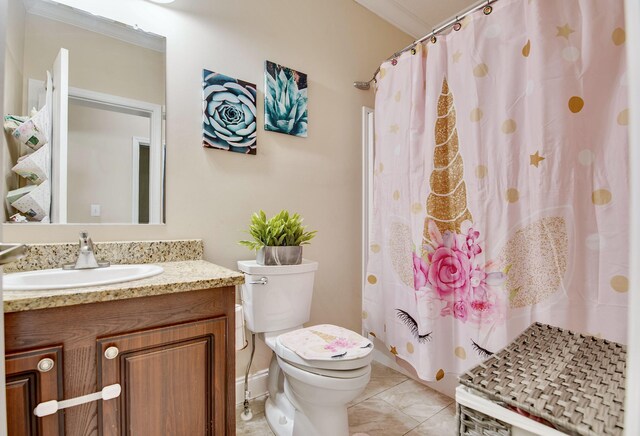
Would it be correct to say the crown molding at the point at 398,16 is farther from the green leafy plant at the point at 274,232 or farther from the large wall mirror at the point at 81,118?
the green leafy plant at the point at 274,232

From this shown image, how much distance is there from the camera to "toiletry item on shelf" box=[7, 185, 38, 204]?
1.16 meters

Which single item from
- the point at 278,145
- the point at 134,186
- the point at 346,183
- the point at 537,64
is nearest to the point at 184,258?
the point at 134,186

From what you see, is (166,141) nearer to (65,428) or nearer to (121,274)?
(121,274)

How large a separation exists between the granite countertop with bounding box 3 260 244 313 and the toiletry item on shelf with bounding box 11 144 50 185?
604 mm

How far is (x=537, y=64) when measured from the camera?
49.6 inches

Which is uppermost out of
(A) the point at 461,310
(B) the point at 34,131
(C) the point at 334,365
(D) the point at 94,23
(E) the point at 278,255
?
(D) the point at 94,23

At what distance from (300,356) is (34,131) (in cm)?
137

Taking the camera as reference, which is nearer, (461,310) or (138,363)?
(138,363)

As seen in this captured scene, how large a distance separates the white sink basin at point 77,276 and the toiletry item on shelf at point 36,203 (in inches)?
9.3

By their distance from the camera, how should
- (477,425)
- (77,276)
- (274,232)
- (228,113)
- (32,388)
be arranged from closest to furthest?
(477,425)
(32,388)
(77,276)
(274,232)
(228,113)

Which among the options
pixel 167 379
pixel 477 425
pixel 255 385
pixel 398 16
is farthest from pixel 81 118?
pixel 398 16

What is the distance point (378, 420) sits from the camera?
1592 millimetres

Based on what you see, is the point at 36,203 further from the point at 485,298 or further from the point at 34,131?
the point at 485,298

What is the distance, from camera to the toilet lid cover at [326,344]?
48.3 inches
